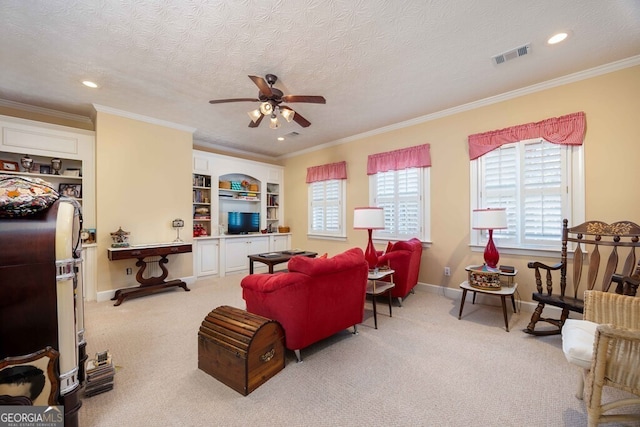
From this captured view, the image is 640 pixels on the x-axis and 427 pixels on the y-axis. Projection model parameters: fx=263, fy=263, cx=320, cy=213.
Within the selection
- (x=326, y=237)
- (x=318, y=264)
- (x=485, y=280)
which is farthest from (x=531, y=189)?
(x=326, y=237)

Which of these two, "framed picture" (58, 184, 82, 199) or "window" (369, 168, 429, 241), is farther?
"window" (369, 168, 429, 241)

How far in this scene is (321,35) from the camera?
7.77 ft

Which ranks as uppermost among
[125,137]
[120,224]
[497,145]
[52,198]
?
[125,137]

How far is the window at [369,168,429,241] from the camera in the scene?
434 centimetres

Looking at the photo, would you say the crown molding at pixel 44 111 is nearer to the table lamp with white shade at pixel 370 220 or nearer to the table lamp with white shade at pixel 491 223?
the table lamp with white shade at pixel 370 220

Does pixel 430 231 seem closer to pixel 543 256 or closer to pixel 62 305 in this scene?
pixel 543 256

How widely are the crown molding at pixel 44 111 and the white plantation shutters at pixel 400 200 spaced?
5.02m

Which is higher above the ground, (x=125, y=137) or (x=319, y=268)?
(x=125, y=137)

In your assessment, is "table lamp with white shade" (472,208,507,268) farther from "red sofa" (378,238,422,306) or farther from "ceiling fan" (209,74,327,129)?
"ceiling fan" (209,74,327,129)

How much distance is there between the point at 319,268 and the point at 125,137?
3.92 metres

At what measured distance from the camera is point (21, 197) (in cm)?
135

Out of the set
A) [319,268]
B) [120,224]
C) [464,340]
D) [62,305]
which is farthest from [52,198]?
[464,340]

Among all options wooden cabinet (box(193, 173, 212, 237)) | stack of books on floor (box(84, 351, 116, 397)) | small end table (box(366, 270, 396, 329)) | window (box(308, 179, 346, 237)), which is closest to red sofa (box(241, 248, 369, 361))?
small end table (box(366, 270, 396, 329))

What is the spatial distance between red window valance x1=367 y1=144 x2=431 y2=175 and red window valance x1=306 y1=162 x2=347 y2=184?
62 centimetres
